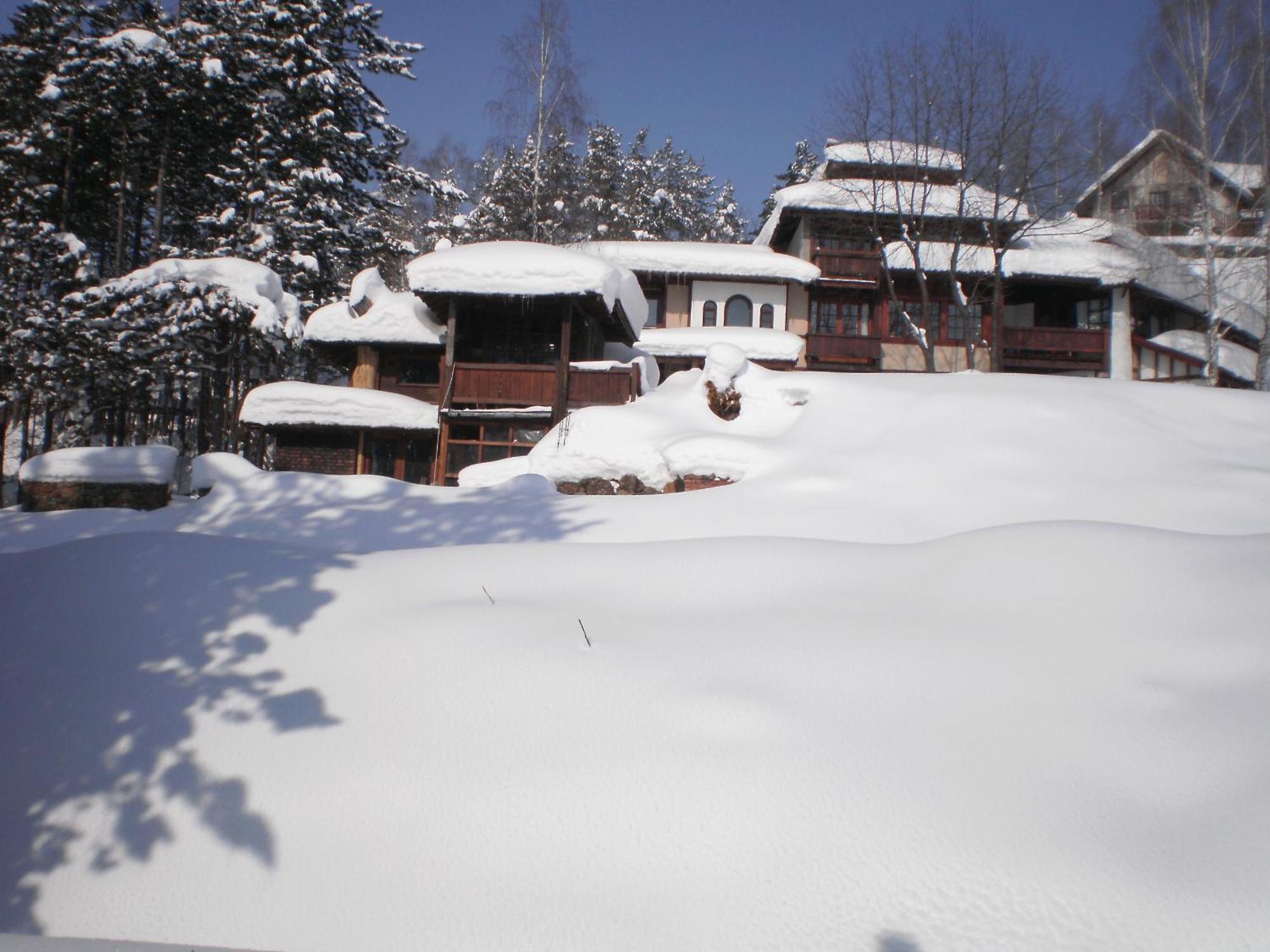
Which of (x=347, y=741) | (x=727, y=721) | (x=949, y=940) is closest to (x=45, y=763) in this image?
(x=347, y=741)

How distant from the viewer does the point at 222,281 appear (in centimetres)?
1788

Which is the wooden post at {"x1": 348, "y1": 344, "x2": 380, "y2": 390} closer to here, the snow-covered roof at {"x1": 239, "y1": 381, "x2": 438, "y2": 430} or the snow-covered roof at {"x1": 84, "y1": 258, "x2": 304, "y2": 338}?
the snow-covered roof at {"x1": 239, "y1": 381, "x2": 438, "y2": 430}

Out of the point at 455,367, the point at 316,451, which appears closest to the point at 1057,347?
the point at 455,367

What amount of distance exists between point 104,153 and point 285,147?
5.45 m

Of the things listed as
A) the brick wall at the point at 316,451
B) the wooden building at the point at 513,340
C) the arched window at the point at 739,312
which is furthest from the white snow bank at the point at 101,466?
the arched window at the point at 739,312

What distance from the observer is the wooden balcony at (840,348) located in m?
25.7

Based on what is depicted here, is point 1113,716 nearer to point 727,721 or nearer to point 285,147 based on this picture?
point 727,721

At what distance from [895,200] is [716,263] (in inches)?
236

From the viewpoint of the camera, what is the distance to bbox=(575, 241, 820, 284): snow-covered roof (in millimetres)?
25734

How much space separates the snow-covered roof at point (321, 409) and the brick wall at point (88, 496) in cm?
875

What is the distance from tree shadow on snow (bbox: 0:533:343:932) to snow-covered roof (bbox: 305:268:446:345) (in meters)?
15.1

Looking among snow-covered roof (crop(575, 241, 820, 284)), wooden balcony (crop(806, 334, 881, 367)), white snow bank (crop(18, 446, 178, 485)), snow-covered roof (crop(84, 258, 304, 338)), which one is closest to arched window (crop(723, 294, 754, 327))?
snow-covered roof (crop(575, 241, 820, 284))

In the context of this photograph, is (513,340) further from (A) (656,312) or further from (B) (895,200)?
(B) (895,200)

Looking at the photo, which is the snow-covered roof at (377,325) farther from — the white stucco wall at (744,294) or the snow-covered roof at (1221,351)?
the snow-covered roof at (1221,351)
